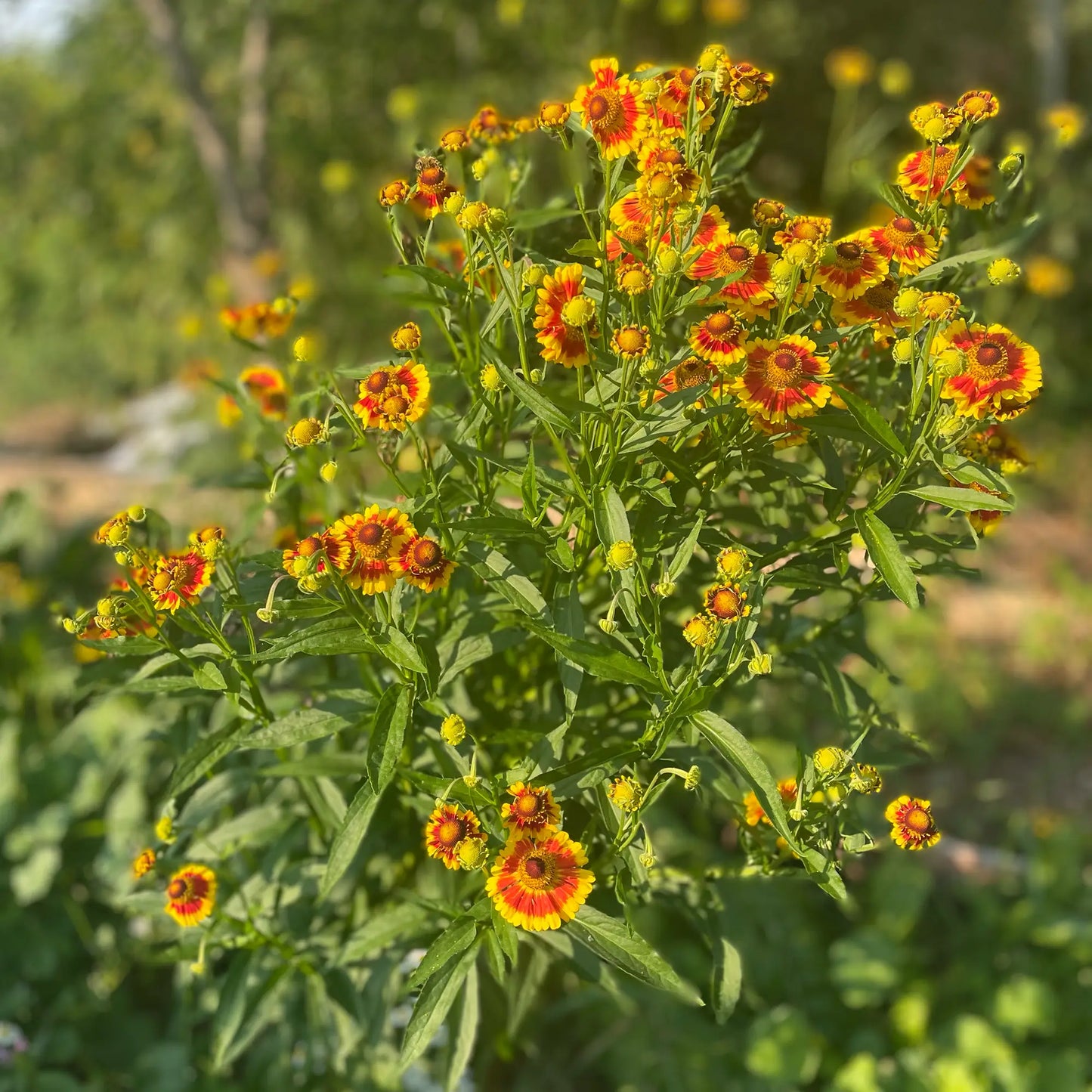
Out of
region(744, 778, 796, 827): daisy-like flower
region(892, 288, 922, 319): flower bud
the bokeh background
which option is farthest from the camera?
the bokeh background

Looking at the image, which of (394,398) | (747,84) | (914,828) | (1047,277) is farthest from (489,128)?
(1047,277)

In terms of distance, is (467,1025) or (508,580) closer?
(508,580)

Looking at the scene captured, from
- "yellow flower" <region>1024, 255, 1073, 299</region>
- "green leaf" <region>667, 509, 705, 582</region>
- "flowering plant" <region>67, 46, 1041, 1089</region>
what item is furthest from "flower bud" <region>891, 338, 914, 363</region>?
"yellow flower" <region>1024, 255, 1073, 299</region>

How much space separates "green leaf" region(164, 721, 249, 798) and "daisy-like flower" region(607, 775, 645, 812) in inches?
17.9

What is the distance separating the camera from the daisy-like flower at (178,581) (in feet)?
3.46

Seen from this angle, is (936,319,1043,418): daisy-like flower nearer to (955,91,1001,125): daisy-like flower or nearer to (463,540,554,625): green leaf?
(955,91,1001,125): daisy-like flower

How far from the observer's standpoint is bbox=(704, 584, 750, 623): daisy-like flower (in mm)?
995

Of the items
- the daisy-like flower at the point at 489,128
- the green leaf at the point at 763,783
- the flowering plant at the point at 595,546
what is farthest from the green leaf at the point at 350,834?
the daisy-like flower at the point at 489,128

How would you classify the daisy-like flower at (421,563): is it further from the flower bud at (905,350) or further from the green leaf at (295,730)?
the flower bud at (905,350)

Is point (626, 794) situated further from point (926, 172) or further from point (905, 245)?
point (926, 172)

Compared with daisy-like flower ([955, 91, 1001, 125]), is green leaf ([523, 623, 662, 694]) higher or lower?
lower

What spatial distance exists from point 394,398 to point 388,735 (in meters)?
0.36

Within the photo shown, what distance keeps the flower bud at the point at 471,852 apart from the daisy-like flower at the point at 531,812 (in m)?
0.03

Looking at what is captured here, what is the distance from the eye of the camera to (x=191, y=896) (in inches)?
49.6
